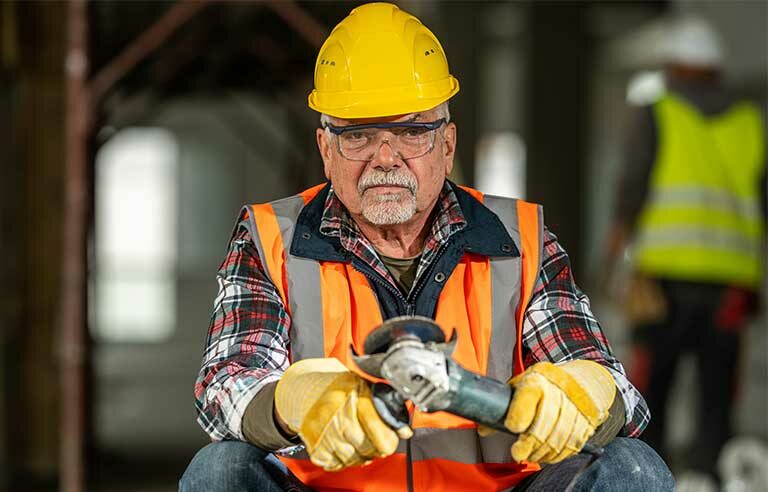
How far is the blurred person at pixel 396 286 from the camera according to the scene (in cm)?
239

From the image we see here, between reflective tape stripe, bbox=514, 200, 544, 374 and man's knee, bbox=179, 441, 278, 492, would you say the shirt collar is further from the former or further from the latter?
man's knee, bbox=179, 441, 278, 492

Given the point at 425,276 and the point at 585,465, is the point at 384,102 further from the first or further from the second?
the point at 585,465

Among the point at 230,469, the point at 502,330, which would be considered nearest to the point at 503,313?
the point at 502,330

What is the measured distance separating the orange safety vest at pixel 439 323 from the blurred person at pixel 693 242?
274 centimetres

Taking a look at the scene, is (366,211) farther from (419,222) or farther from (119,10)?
(119,10)

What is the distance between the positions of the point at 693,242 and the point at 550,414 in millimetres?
3386

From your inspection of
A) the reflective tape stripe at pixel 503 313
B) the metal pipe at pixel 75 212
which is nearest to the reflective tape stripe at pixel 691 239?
the metal pipe at pixel 75 212

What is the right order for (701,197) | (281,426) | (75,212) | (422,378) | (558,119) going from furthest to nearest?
(558,119)
(701,197)
(75,212)
(281,426)
(422,378)

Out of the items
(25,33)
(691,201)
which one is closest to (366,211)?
(691,201)

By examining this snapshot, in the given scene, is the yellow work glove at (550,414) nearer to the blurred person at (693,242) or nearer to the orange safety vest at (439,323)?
the orange safety vest at (439,323)

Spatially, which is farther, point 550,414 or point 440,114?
point 440,114

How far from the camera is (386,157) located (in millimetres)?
2562

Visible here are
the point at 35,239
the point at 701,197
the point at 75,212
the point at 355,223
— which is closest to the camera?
the point at 355,223

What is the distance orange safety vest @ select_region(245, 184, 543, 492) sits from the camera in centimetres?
251
